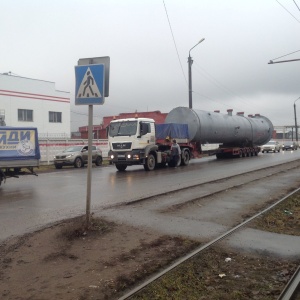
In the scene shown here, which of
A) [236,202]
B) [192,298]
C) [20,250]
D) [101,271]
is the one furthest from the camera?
[236,202]

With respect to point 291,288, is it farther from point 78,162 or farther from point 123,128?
point 78,162

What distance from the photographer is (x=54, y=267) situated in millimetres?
5277

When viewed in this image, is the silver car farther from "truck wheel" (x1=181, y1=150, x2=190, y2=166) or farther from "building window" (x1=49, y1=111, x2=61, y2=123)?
"building window" (x1=49, y1=111, x2=61, y2=123)

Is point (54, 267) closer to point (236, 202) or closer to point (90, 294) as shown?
point (90, 294)

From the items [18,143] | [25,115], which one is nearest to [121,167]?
[18,143]

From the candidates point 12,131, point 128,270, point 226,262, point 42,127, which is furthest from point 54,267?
point 42,127

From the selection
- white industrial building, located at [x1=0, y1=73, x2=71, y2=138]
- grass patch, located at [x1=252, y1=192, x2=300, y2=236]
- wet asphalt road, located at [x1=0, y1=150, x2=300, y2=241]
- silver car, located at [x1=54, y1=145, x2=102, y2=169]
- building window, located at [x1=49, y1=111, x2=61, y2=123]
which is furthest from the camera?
building window, located at [x1=49, y1=111, x2=61, y2=123]

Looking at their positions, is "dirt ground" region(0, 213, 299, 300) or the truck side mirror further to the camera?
the truck side mirror

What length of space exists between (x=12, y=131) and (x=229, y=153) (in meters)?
22.0

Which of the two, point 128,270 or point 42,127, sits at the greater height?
point 42,127

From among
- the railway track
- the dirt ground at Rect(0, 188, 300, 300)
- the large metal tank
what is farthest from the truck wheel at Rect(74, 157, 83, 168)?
the dirt ground at Rect(0, 188, 300, 300)

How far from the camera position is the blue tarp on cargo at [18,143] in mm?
14109

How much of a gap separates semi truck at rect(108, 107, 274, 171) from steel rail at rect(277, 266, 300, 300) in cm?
1565

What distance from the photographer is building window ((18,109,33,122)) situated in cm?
4414
